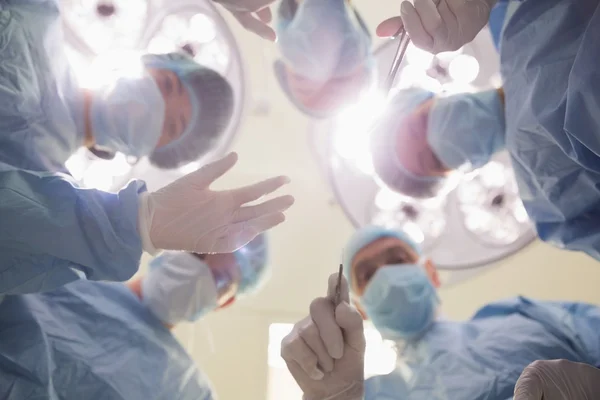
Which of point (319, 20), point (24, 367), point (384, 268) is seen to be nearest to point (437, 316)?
point (384, 268)

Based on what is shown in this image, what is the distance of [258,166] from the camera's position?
222cm

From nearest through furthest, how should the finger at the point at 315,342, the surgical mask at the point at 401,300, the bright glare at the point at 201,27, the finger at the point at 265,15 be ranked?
1. the finger at the point at 315,342
2. the finger at the point at 265,15
3. the surgical mask at the point at 401,300
4. the bright glare at the point at 201,27

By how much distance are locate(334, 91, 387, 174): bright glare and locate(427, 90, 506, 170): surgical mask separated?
19cm

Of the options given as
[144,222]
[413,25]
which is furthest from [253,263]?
[413,25]

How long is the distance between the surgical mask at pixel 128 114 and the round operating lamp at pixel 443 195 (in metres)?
0.62

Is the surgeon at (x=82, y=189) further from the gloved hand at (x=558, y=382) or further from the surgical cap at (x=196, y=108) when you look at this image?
the gloved hand at (x=558, y=382)

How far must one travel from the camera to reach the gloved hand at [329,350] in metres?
1.20

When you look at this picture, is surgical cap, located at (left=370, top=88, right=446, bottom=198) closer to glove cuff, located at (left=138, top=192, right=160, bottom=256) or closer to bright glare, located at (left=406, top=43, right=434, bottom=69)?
bright glare, located at (left=406, top=43, right=434, bottom=69)

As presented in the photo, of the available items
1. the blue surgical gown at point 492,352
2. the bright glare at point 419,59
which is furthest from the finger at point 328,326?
the bright glare at point 419,59

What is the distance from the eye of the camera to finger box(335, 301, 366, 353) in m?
1.18

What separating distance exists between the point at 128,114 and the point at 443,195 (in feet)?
3.36

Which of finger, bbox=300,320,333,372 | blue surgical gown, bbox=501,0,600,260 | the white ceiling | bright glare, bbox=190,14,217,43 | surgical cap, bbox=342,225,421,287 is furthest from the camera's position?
the white ceiling

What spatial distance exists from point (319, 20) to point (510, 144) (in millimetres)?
558

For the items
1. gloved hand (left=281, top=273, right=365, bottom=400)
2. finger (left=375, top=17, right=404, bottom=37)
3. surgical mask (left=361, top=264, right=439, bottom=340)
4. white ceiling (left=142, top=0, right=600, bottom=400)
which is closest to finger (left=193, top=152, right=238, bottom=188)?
gloved hand (left=281, top=273, right=365, bottom=400)
